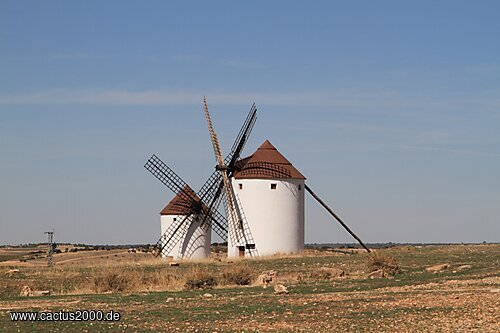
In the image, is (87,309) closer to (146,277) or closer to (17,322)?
(17,322)

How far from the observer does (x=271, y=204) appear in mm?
59094

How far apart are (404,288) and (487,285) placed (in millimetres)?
2916

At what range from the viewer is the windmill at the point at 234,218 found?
5941 cm

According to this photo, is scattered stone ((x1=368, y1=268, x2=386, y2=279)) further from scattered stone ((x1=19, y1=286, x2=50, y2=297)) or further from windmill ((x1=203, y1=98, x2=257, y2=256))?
windmill ((x1=203, y1=98, x2=257, y2=256))

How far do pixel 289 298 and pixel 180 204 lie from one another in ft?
115

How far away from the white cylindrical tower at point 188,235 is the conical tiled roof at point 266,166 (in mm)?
4811

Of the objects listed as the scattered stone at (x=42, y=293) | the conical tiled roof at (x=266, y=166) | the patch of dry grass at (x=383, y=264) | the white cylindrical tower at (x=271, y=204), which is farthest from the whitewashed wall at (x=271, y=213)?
the scattered stone at (x=42, y=293)

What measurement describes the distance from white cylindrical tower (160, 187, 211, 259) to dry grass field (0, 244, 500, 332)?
14375mm

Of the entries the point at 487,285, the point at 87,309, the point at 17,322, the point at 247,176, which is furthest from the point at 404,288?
the point at 247,176

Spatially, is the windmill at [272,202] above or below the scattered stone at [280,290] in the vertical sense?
above

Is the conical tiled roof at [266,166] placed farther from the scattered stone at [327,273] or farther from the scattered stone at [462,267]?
the scattered stone at [462,267]

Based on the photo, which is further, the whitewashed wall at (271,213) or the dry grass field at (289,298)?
the whitewashed wall at (271,213)

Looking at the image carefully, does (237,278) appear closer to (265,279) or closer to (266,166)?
(265,279)

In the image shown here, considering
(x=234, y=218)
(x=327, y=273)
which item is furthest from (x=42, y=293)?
(x=234, y=218)
